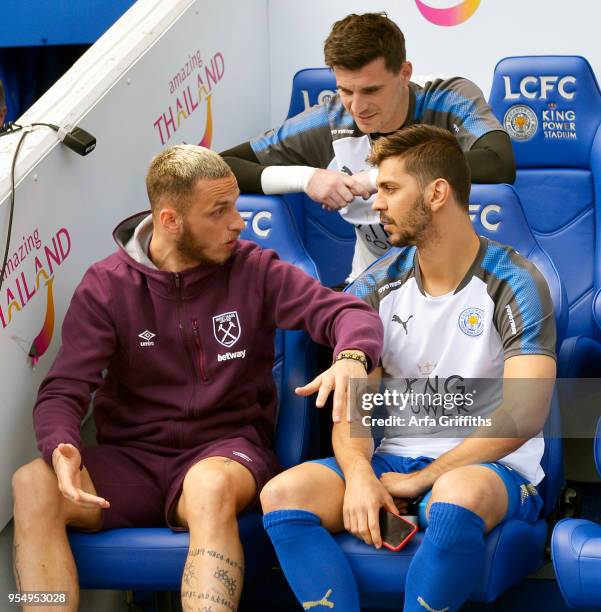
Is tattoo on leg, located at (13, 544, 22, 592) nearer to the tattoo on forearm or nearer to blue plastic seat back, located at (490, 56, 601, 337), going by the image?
the tattoo on forearm

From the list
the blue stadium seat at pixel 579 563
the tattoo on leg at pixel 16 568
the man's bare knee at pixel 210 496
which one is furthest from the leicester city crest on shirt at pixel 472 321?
the tattoo on leg at pixel 16 568

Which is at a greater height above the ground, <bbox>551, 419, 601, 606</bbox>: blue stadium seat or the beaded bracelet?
the beaded bracelet

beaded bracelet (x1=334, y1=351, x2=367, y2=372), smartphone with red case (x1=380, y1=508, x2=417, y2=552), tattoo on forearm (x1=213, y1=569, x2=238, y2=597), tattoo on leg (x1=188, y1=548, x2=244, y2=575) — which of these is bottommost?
tattoo on forearm (x1=213, y1=569, x2=238, y2=597)

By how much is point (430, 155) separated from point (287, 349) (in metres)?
0.55

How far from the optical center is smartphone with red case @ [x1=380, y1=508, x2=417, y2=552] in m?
2.19

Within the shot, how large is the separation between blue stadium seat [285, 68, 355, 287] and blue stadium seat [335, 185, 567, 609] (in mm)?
769

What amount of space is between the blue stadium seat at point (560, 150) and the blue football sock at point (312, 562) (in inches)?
51.3

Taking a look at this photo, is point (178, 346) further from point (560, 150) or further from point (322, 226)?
point (560, 150)

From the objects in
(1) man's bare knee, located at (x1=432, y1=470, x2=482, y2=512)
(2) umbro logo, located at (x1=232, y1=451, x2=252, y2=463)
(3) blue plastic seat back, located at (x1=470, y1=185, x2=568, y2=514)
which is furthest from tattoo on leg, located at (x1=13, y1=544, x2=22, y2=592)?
(3) blue plastic seat back, located at (x1=470, y1=185, x2=568, y2=514)

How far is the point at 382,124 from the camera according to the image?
9.69ft

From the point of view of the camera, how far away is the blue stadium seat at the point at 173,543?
90.5 inches

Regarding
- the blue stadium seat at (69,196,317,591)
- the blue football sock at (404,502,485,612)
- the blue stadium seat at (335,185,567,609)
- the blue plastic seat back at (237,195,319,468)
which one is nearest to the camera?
the blue football sock at (404,502,485,612)

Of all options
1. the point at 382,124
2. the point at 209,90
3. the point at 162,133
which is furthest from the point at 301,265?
the point at 209,90

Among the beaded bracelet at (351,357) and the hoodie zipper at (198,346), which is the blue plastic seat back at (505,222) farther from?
the hoodie zipper at (198,346)
